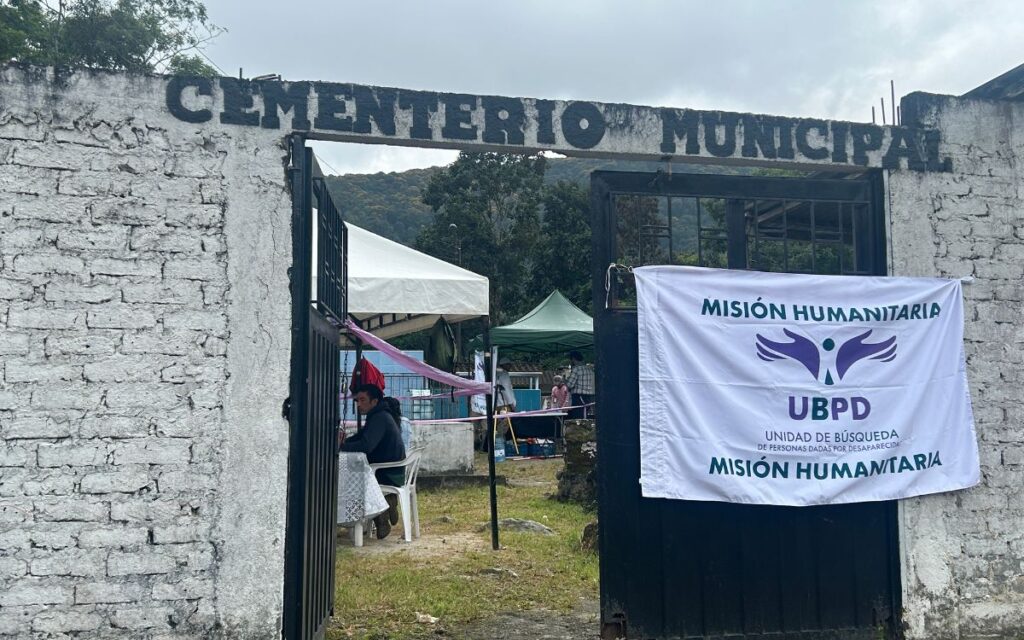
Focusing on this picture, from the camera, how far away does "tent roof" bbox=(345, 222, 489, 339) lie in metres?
9.10

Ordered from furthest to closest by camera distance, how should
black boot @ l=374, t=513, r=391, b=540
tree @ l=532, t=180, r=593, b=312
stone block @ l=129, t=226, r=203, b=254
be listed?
tree @ l=532, t=180, r=593, b=312 → black boot @ l=374, t=513, r=391, b=540 → stone block @ l=129, t=226, r=203, b=254

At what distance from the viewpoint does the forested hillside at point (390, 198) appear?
182ft

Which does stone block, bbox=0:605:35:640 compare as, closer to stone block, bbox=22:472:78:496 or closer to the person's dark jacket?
stone block, bbox=22:472:78:496

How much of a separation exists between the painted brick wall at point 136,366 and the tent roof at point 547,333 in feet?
41.9

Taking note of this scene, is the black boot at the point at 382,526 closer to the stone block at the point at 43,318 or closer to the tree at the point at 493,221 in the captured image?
the stone block at the point at 43,318

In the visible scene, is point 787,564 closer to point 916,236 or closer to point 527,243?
point 916,236

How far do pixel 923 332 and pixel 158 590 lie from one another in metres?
4.59

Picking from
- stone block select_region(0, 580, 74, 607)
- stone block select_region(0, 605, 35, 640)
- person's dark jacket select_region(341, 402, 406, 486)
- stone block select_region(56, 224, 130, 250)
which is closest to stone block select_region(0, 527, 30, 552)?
stone block select_region(0, 580, 74, 607)

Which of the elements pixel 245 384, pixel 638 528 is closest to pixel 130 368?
pixel 245 384

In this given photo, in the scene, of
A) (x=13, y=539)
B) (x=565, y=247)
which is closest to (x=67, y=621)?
(x=13, y=539)

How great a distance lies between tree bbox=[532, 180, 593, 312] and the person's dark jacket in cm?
2425

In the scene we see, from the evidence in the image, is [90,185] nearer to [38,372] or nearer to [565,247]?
[38,372]

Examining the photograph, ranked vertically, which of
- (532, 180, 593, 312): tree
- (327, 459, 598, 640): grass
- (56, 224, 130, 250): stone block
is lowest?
(327, 459, 598, 640): grass

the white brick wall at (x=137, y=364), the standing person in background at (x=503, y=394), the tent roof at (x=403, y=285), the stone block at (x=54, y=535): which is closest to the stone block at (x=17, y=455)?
the white brick wall at (x=137, y=364)
